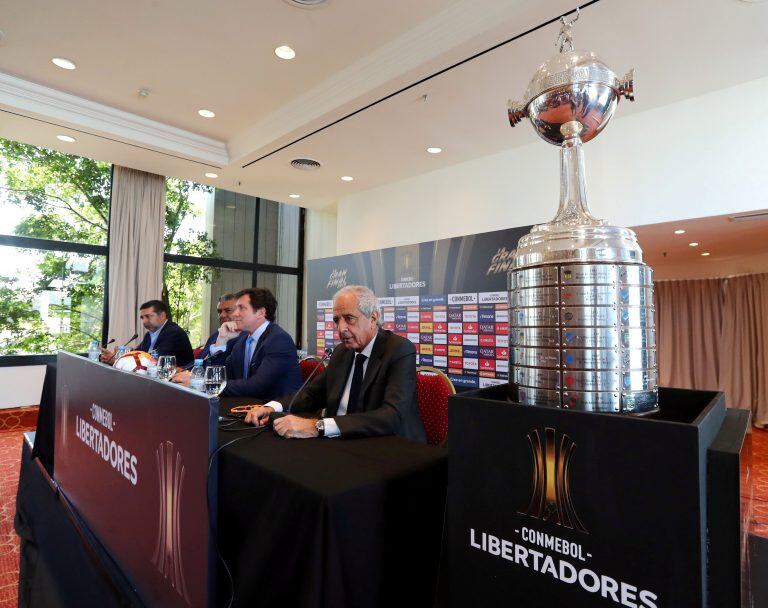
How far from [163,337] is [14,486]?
4.54ft

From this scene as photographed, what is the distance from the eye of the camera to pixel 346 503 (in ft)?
2.31

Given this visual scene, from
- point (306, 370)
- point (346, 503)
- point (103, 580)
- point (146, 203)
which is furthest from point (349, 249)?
point (346, 503)

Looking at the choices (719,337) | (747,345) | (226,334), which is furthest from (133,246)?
(747,345)

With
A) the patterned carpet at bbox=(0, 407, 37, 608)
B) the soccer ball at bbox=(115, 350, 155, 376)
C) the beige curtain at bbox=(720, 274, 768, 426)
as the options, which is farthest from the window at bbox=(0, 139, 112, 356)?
the beige curtain at bbox=(720, 274, 768, 426)

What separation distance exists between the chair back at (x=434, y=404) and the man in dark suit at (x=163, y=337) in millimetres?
2611

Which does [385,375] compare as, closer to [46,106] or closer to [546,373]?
[546,373]

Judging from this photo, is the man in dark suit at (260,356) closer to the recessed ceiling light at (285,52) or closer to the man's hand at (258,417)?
the man's hand at (258,417)

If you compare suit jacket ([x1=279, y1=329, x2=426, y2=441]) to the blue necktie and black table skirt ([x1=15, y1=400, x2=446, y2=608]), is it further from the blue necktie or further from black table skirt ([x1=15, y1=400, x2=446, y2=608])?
the blue necktie

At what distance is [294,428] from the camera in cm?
106

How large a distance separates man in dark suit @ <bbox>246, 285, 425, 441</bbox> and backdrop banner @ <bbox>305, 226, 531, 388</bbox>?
1.96 metres

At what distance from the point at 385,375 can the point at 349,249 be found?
13.3 ft

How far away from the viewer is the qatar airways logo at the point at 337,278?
517 cm

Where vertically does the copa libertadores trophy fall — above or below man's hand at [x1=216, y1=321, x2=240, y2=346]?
above

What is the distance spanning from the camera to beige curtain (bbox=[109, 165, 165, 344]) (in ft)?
17.0
